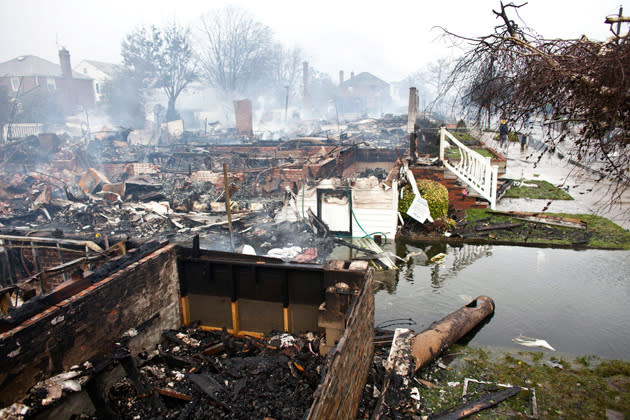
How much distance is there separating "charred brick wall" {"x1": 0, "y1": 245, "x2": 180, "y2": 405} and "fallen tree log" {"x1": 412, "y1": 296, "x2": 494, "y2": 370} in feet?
11.9

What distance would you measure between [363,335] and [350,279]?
1047 millimetres

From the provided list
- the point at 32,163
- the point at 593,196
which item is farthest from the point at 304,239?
the point at 32,163

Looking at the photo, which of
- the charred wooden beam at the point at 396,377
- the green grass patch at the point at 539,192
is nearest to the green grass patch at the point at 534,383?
the charred wooden beam at the point at 396,377

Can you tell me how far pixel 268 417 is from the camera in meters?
3.96

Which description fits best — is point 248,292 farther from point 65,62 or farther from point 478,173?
point 65,62

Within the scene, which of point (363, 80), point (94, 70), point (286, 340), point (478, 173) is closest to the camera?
point (286, 340)

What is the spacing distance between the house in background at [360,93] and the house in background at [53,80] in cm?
4253

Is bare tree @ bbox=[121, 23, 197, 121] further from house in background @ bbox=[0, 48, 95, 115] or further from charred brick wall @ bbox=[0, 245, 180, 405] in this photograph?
charred brick wall @ bbox=[0, 245, 180, 405]

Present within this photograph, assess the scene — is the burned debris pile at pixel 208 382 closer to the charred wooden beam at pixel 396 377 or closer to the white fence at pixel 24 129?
the charred wooden beam at pixel 396 377

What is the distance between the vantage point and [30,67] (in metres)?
48.5

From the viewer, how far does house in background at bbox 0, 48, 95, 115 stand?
42.9 metres

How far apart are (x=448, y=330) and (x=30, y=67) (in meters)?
60.3

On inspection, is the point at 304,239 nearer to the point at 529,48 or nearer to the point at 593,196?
the point at 529,48

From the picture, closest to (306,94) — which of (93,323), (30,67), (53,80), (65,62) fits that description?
(65,62)
